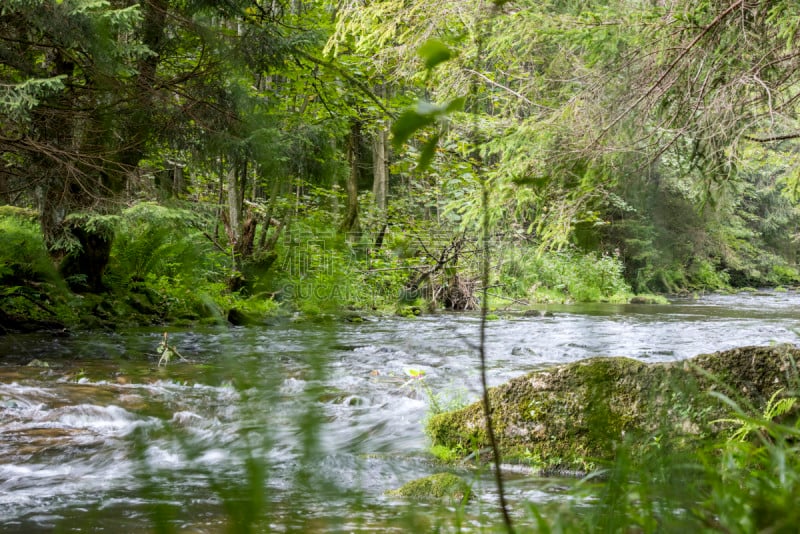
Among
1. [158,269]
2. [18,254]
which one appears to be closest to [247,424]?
[18,254]

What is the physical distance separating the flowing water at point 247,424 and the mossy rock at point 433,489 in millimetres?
89

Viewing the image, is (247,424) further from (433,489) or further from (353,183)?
(353,183)

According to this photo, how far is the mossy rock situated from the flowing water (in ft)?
0.29

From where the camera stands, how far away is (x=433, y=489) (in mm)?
3074

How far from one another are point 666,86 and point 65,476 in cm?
546

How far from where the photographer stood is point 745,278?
29.0 meters

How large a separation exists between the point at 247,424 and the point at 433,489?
2203 millimetres

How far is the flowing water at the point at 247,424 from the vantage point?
42.5 inches

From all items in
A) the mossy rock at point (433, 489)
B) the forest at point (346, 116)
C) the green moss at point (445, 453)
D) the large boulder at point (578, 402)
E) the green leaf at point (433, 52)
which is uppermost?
the forest at point (346, 116)

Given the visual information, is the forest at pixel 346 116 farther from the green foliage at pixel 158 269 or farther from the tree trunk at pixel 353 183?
the tree trunk at pixel 353 183

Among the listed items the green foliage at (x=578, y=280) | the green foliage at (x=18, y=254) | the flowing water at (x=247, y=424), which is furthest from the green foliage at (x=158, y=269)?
the green foliage at (x=578, y=280)

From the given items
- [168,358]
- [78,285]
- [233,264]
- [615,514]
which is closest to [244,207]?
[233,264]

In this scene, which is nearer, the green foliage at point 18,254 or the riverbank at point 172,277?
the riverbank at point 172,277

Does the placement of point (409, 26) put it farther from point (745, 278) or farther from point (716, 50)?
point (745, 278)
